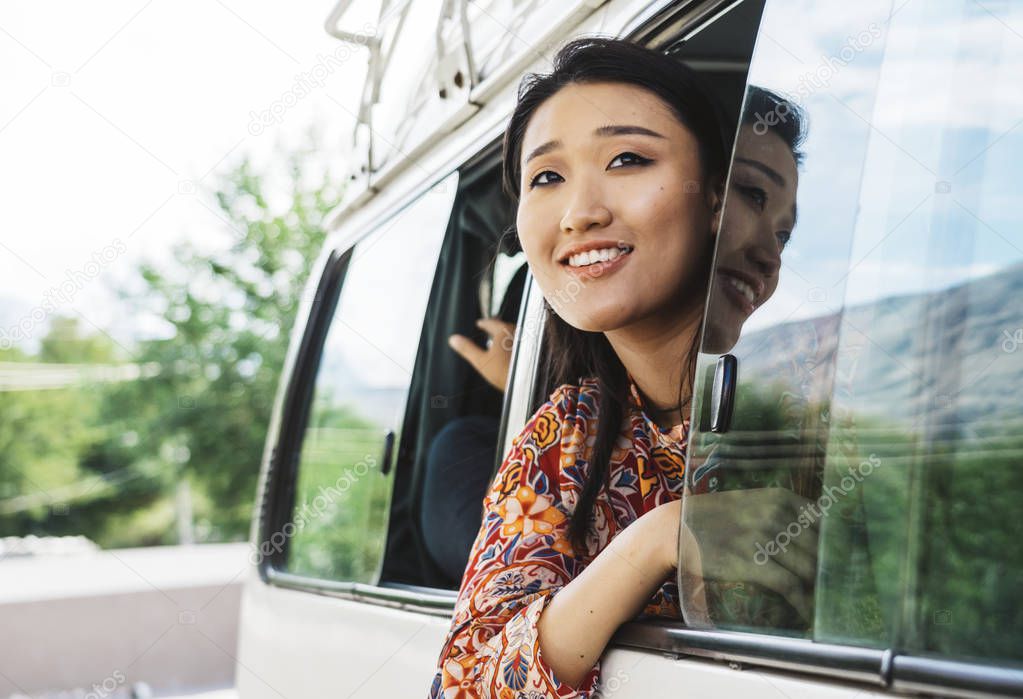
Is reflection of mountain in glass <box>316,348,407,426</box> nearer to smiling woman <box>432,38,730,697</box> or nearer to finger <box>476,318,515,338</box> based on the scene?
finger <box>476,318,515,338</box>

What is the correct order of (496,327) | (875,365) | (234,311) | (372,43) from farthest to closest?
(234,311) → (372,43) → (496,327) → (875,365)

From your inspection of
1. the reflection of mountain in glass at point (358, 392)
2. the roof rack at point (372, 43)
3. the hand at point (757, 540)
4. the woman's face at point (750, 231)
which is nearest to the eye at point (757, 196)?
the woman's face at point (750, 231)

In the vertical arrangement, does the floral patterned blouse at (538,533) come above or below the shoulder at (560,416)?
below

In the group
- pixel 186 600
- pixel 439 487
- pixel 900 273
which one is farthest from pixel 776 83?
pixel 186 600

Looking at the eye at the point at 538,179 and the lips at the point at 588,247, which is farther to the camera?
the eye at the point at 538,179

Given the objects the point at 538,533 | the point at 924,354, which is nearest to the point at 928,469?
the point at 924,354

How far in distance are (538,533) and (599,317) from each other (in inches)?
14.1

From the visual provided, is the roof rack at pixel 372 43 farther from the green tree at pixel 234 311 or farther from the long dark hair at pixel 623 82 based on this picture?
the green tree at pixel 234 311

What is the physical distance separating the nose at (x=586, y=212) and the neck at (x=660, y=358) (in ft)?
0.64

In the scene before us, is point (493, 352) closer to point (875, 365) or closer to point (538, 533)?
point (538, 533)

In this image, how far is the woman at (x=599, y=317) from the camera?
4.95ft

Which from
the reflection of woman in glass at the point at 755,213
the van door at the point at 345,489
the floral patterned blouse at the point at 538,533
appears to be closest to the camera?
the reflection of woman in glass at the point at 755,213

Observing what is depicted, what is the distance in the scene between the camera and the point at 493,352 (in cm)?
247

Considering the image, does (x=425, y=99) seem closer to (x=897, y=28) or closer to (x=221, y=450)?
(x=897, y=28)
